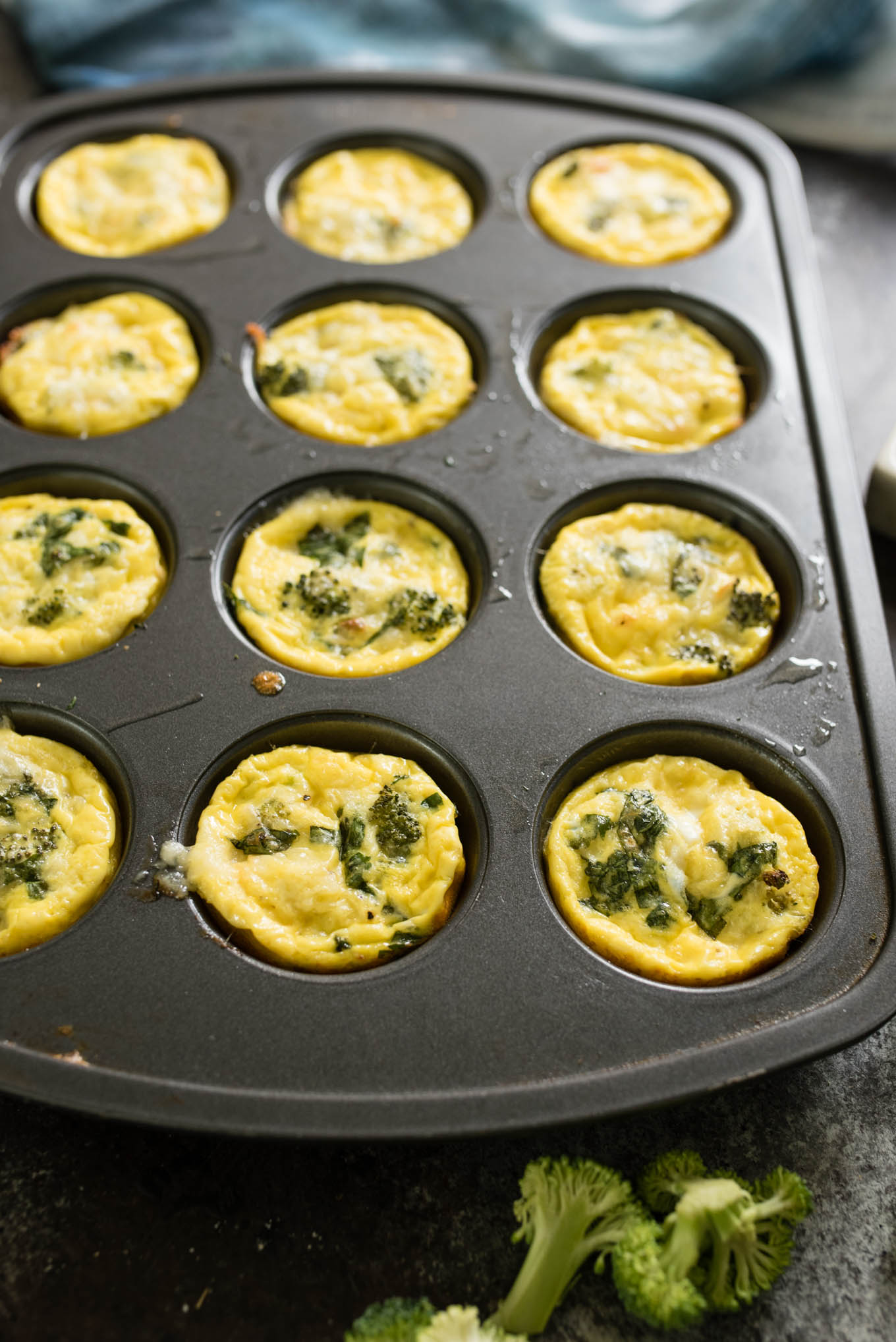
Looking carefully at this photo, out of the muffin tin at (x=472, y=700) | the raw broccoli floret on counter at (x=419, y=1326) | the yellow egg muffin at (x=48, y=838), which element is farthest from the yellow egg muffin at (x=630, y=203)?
the raw broccoli floret on counter at (x=419, y=1326)

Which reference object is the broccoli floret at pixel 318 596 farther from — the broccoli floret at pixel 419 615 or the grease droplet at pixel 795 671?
the grease droplet at pixel 795 671

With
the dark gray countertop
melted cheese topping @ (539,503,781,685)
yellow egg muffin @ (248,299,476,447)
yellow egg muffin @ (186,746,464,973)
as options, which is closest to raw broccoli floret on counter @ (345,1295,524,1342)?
the dark gray countertop

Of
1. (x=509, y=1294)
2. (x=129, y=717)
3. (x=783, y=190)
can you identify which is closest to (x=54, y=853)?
(x=129, y=717)

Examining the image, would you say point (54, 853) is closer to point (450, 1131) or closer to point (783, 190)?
point (450, 1131)

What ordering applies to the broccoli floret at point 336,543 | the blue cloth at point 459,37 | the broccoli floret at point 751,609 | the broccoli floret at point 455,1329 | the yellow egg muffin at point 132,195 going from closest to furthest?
the broccoli floret at point 455,1329 < the broccoli floret at point 751,609 < the broccoli floret at point 336,543 < the yellow egg muffin at point 132,195 < the blue cloth at point 459,37

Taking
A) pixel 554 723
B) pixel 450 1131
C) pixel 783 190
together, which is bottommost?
pixel 450 1131

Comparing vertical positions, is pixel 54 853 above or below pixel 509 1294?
above

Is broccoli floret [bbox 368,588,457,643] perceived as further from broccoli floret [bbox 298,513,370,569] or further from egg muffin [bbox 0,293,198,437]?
egg muffin [bbox 0,293,198,437]
